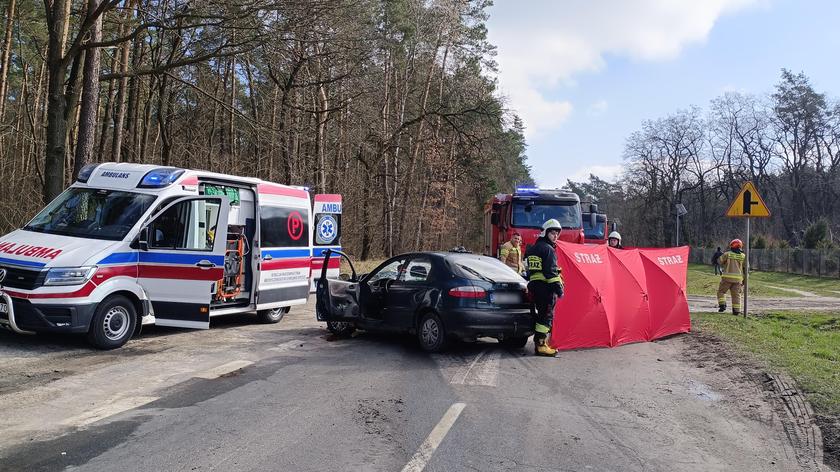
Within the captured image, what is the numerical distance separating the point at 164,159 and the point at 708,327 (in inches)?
833

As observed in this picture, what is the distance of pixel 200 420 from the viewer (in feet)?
19.4

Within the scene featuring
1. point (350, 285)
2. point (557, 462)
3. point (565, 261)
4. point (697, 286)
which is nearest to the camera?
point (557, 462)

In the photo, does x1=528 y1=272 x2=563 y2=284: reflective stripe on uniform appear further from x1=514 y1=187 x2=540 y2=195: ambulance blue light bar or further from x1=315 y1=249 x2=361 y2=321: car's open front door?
x1=514 y1=187 x2=540 y2=195: ambulance blue light bar

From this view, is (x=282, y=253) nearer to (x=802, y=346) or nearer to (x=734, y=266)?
(x=802, y=346)

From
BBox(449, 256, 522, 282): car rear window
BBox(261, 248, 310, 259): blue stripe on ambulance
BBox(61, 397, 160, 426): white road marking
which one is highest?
BBox(261, 248, 310, 259): blue stripe on ambulance

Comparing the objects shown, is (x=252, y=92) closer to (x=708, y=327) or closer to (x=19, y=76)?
(x=19, y=76)

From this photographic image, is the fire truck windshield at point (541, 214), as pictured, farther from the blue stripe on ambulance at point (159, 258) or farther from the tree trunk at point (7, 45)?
the tree trunk at point (7, 45)

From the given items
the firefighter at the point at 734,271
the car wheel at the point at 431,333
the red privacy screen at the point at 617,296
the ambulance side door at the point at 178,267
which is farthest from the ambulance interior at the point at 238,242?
the firefighter at the point at 734,271

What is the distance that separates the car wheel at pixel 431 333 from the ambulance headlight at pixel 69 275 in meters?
4.59

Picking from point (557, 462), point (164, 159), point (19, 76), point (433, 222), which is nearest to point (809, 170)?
point (433, 222)

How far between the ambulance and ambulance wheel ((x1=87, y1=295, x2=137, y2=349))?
0.02m

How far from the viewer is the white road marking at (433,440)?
A: 4875 millimetres

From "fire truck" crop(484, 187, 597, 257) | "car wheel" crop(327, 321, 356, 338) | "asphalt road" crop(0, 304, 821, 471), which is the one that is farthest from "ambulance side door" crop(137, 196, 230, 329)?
"fire truck" crop(484, 187, 597, 257)

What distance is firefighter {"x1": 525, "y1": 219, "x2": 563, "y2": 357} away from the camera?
9.41 metres
